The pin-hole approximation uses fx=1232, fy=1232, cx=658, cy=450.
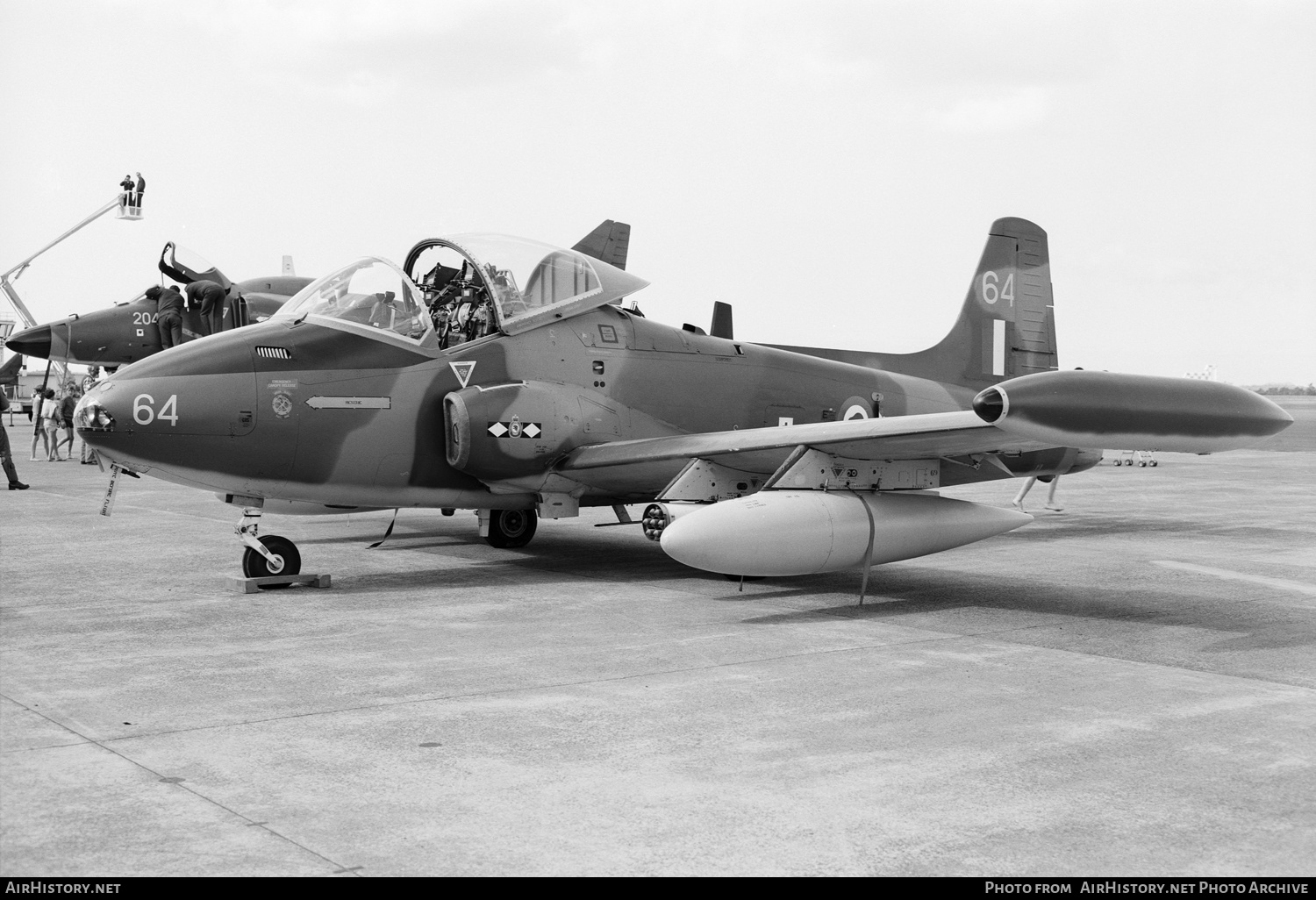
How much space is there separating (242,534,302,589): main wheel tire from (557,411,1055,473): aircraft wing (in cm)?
235

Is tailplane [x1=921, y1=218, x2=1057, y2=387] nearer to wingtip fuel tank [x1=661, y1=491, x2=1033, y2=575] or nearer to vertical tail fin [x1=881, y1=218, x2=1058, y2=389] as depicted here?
vertical tail fin [x1=881, y1=218, x2=1058, y2=389]

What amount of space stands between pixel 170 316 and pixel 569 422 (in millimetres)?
10396

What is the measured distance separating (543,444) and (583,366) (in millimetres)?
888

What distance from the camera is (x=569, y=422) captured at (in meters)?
10.4

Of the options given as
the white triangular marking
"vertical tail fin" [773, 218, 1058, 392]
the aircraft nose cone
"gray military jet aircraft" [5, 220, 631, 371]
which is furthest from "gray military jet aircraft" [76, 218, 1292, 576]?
the aircraft nose cone

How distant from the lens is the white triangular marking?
32.7 feet

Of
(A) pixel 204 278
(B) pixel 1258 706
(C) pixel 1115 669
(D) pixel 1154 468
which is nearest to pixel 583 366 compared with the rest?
(C) pixel 1115 669

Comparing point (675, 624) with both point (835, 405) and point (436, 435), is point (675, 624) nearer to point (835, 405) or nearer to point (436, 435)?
point (436, 435)

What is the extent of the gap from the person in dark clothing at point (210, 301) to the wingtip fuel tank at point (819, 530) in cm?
1130

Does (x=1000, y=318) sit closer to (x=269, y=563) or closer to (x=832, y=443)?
(x=832, y=443)

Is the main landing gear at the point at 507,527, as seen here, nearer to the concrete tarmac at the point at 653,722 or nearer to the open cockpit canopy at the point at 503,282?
the concrete tarmac at the point at 653,722

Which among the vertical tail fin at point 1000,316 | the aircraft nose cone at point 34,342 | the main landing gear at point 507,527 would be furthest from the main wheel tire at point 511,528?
the aircraft nose cone at point 34,342

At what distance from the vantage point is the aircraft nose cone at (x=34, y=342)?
19953mm

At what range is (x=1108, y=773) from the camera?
4.48 m
